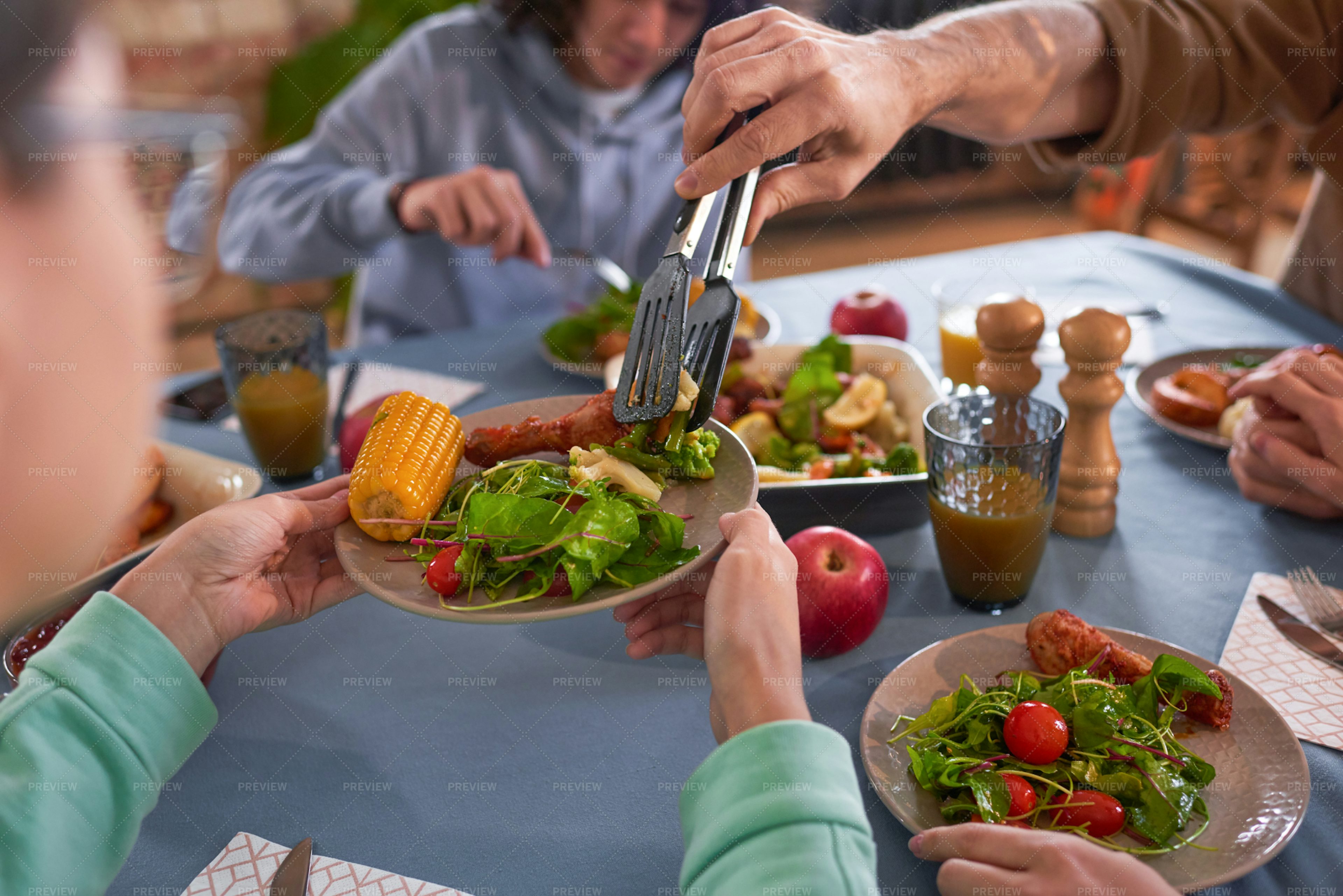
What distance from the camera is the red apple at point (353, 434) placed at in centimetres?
164

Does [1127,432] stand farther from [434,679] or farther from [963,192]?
[963,192]

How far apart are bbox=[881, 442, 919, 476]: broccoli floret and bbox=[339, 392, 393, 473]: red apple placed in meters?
0.93

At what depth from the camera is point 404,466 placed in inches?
42.9

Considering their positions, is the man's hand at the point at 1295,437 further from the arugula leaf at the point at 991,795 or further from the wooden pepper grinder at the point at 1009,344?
the arugula leaf at the point at 991,795

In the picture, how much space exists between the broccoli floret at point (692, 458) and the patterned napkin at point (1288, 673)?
738 mm

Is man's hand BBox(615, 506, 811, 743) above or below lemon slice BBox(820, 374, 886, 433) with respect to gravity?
above

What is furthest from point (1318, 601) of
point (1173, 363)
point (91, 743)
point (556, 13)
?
point (556, 13)

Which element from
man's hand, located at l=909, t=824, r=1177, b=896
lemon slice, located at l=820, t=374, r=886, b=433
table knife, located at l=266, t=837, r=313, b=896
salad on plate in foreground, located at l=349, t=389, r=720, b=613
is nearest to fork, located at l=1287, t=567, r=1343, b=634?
man's hand, located at l=909, t=824, r=1177, b=896

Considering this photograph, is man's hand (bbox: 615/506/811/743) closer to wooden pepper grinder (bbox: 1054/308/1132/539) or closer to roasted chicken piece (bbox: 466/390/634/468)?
roasted chicken piece (bbox: 466/390/634/468)

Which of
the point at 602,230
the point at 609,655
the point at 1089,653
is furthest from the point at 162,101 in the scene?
the point at 1089,653

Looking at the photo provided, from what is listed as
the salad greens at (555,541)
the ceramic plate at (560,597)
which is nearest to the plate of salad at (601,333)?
the ceramic plate at (560,597)

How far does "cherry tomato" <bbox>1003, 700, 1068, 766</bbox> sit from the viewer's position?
0.95 meters

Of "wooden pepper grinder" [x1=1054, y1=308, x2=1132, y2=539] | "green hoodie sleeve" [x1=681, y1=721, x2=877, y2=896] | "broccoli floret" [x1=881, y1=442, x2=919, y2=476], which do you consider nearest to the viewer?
"green hoodie sleeve" [x1=681, y1=721, x2=877, y2=896]

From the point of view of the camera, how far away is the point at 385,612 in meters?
1.39
